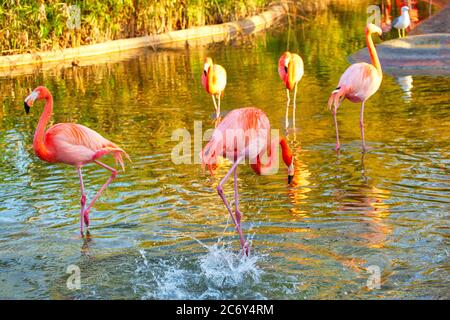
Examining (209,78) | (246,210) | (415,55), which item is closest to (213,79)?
(209,78)

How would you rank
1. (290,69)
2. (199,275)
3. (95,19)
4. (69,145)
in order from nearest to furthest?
(199,275)
(69,145)
(290,69)
(95,19)

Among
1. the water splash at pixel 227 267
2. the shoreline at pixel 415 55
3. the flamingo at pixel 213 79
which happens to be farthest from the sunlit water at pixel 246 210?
the shoreline at pixel 415 55

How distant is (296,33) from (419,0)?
707 centimetres

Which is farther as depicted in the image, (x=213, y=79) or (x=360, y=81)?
(x=213, y=79)

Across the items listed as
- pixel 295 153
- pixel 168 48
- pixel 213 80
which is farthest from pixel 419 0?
pixel 295 153

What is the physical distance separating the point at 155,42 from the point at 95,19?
5.82 feet

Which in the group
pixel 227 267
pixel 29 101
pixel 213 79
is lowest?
pixel 227 267

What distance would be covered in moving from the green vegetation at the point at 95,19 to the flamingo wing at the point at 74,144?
28.7ft

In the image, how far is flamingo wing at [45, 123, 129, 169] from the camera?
19.0 feet

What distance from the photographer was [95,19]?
50.0 feet

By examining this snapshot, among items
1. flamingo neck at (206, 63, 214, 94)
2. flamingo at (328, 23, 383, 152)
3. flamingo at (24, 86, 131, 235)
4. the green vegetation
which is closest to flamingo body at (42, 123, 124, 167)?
flamingo at (24, 86, 131, 235)

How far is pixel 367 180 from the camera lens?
667cm

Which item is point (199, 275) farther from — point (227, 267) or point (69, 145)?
point (69, 145)
